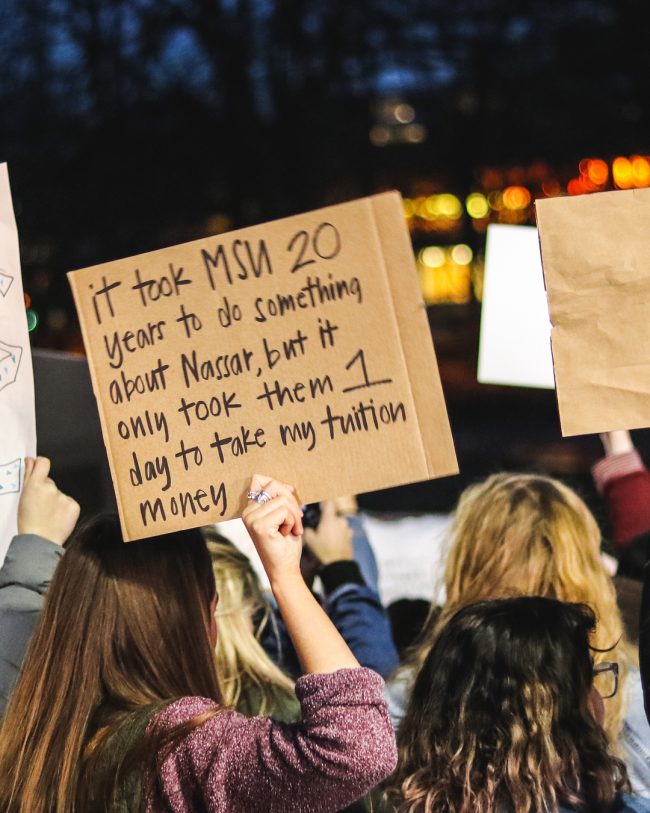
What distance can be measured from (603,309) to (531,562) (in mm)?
673

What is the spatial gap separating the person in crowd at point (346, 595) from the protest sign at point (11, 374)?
760mm

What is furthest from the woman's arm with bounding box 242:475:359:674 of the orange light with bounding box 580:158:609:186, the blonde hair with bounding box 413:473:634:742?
the orange light with bounding box 580:158:609:186

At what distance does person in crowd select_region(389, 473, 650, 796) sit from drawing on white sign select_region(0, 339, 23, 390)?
103 centimetres

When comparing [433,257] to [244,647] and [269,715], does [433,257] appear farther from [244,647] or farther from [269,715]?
[269,715]

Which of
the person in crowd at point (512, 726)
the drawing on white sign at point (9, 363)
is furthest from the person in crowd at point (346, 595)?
the drawing on white sign at point (9, 363)

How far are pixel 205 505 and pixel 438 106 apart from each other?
44.6 feet

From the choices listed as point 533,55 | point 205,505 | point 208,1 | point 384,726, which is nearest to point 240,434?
point 205,505

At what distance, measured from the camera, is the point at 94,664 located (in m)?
1.62

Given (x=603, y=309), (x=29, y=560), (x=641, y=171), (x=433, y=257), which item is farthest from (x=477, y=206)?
(x=29, y=560)

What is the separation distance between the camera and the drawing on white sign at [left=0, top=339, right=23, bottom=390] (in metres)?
2.15

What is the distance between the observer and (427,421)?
1.65 meters

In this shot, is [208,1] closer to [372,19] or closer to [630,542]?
[372,19]

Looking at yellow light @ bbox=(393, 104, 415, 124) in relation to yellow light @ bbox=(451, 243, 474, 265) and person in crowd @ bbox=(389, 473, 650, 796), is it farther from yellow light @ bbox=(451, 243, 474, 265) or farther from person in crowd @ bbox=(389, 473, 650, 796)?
person in crowd @ bbox=(389, 473, 650, 796)

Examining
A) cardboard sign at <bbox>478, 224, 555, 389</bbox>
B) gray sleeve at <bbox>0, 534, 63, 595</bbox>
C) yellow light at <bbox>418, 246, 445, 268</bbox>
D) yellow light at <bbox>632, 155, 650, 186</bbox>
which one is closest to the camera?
gray sleeve at <bbox>0, 534, 63, 595</bbox>
